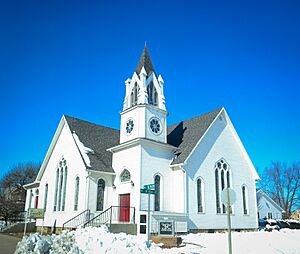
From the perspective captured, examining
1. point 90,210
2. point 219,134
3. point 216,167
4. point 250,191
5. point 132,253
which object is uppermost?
point 219,134

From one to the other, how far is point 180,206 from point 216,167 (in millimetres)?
5088

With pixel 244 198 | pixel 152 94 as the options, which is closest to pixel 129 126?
pixel 152 94

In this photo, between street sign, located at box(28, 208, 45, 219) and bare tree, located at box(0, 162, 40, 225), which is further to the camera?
bare tree, located at box(0, 162, 40, 225)

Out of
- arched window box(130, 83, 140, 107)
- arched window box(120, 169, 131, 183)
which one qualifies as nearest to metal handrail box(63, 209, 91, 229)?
arched window box(120, 169, 131, 183)

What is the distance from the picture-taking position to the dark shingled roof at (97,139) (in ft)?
78.3

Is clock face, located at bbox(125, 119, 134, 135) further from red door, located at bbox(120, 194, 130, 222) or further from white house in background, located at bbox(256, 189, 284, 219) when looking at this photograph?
white house in background, located at bbox(256, 189, 284, 219)

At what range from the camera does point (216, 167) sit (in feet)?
82.2

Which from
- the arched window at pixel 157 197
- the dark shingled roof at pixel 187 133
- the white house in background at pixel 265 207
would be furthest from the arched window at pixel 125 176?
the white house in background at pixel 265 207

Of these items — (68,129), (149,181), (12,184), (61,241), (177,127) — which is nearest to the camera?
(61,241)

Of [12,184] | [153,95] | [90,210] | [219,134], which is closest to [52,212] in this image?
[90,210]

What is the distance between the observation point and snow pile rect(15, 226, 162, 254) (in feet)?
32.4

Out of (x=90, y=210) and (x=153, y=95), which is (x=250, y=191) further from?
(x=90, y=210)

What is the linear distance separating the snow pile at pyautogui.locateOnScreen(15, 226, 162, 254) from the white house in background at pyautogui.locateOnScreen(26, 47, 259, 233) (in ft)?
24.1

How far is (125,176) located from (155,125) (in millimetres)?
4492
